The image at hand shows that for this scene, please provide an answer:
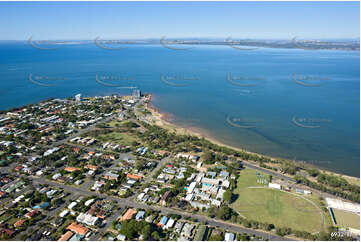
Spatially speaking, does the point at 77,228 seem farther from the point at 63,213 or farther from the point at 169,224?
the point at 169,224

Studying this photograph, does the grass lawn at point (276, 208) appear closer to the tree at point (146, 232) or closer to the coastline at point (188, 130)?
the coastline at point (188, 130)

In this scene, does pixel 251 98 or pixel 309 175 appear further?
pixel 251 98

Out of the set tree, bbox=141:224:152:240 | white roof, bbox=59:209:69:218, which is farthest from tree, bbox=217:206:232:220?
white roof, bbox=59:209:69:218

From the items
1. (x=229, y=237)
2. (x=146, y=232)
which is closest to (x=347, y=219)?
(x=229, y=237)

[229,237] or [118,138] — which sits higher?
[118,138]

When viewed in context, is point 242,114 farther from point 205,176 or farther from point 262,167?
point 205,176

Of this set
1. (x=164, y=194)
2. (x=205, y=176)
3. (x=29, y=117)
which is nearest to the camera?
(x=164, y=194)

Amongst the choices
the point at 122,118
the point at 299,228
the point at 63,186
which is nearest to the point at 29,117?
the point at 122,118
